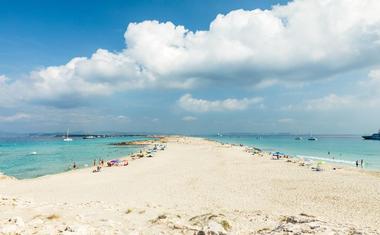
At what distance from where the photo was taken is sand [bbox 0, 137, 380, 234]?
1153 centimetres

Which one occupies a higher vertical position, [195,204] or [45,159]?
[195,204]

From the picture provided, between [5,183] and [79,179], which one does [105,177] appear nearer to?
[79,179]

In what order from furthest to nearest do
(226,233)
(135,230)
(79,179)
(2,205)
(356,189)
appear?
1. (79,179)
2. (356,189)
3. (2,205)
4. (135,230)
5. (226,233)

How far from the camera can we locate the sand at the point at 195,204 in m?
11.5

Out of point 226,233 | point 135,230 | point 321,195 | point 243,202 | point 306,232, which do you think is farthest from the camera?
point 321,195

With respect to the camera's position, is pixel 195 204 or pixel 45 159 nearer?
pixel 195 204

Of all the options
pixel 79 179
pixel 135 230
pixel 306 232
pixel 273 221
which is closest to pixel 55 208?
pixel 135 230

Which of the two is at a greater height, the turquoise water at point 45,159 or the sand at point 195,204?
the sand at point 195,204

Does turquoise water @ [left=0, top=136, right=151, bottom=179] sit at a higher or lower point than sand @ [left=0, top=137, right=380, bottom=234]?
lower

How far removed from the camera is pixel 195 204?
62.2ft

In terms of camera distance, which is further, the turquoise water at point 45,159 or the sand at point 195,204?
the turquoise water at point 45,159

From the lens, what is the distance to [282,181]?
28672 millimetres

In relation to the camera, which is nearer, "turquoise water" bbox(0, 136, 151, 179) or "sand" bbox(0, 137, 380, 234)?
"sand" bbox(0, 137, 380, 234)

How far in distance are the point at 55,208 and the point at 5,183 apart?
17276 millimetres
